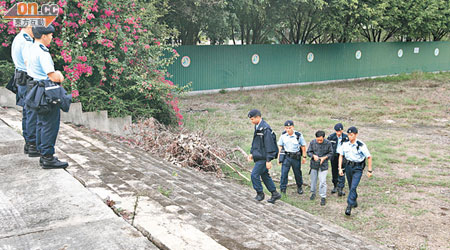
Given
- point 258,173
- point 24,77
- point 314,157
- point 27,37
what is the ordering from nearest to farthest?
point 27,37 < point 24,77 < point 258,173 < point 314,157

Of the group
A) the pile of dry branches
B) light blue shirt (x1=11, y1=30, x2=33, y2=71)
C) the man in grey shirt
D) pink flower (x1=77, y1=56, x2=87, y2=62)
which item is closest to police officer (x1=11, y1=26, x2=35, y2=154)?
light blue shirt (x1=11, y1=30, x2=33, y2=71)

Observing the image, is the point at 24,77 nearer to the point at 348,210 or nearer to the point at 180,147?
the point at 180,147

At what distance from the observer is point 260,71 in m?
24.8

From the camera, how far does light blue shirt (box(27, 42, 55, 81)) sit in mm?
5418

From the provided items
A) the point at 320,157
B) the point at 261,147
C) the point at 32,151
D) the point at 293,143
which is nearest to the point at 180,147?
the point at 293,143

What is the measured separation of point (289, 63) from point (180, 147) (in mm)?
17678

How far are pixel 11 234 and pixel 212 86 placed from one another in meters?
19.3

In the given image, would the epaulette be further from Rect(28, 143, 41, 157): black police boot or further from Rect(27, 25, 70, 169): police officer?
Rect(28, 143, 41, 157): black police boot

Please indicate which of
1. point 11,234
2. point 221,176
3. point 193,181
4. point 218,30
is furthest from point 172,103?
point 218,30

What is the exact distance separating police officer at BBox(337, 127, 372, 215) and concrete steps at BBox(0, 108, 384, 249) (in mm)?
1068

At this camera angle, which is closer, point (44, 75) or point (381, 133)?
point (44, 75)

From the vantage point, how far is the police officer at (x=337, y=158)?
8.37 meters

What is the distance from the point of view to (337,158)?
867 cm

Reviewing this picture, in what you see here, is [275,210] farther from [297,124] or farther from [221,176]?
[297,124]
